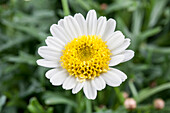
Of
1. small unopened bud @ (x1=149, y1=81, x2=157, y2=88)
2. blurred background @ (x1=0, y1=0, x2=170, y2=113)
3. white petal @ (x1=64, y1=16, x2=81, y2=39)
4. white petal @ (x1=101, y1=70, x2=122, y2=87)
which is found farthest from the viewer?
small unopened bud @ (x1=149, y1=81, x2=157, y2=88)

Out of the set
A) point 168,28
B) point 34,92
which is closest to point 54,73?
point 34,92

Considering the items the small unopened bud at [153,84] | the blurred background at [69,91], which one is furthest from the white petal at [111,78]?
the small unopened bud at [153,84]

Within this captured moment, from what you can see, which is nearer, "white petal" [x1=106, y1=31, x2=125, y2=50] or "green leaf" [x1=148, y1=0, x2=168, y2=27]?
"white petal" [x1=106, y1=31, x2=125, y2=50]

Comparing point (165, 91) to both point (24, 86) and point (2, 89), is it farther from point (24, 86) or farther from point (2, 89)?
point (2, 89)

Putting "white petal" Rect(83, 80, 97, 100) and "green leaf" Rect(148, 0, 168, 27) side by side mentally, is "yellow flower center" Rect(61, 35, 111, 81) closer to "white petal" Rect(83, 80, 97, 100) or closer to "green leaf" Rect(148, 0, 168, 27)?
"white petal" Rect(83, 80, 97, 100)

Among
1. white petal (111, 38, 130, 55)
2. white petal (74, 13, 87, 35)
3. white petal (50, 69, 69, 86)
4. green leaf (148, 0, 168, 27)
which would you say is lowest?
white petal (50, 69, 69, 86)

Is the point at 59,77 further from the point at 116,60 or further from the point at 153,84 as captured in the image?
the point at 153,84

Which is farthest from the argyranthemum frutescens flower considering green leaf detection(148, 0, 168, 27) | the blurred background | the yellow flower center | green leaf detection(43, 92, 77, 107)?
green leaf detection(148, 0, 168, 27)
